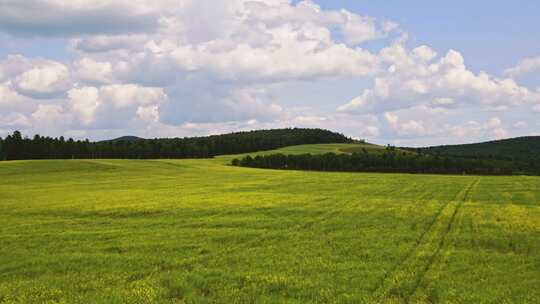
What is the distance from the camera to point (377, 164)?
157m

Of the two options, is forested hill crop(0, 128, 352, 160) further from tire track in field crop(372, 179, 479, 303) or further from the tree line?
tire track in field crop(372, 179, 479, 303)

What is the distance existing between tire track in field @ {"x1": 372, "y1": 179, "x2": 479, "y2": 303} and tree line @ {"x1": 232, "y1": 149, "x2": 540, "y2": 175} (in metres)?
121

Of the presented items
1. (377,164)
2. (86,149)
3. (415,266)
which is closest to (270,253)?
(415,266)

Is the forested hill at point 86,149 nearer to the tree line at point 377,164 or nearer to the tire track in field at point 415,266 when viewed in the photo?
the tree line at point 377,164

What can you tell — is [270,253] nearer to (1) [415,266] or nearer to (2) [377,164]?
(1) [415,266]

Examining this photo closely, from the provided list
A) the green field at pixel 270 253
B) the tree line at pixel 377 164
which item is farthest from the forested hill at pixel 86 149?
the green field at pixel 270 253

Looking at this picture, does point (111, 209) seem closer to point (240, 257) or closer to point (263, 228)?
point (263, 228)

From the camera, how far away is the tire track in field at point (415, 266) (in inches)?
622

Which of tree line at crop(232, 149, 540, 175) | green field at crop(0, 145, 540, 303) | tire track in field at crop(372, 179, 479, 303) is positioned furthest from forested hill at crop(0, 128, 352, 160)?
tire track in field at crop(372, 179, 479, 303)

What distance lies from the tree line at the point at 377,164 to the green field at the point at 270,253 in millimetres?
109873

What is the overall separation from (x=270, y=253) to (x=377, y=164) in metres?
139

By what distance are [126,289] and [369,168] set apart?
14348cm

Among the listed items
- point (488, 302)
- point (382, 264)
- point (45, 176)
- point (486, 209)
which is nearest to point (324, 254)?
point (382, 264)

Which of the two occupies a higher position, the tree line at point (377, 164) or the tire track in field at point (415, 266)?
the tree line at point (377, 164)
